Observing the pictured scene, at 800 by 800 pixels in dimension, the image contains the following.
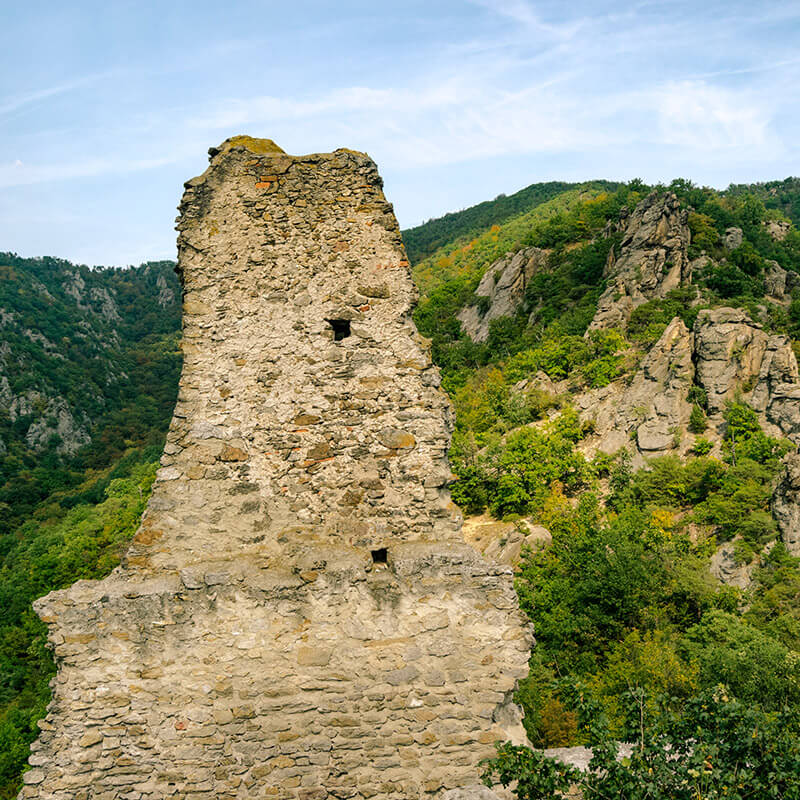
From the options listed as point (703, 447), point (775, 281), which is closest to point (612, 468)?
point (703, 447)

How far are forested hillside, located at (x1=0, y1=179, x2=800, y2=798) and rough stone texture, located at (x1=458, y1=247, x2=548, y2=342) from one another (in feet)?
0.61

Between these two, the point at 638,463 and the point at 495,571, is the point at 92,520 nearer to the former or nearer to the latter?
the point at 638,463

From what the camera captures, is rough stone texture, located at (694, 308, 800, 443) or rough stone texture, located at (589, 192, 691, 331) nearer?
rough stone texture, located at (694, 308, 800, 443)

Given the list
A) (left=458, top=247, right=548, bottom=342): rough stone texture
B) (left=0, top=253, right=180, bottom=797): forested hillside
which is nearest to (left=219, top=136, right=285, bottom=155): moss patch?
(left=0, top=253, right=180, bottom=797): forested hillside

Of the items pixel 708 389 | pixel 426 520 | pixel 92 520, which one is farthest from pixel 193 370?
pixel 92 520

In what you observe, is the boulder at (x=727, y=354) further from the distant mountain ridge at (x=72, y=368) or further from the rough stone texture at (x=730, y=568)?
the distant mountain ridge at (x=72, y=368)

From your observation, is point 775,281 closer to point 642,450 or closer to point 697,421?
point 697,421

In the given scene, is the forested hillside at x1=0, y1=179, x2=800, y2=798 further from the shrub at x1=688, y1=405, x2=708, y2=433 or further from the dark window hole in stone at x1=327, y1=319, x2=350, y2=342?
the dark window hole in stone at x1=327, y1=319, x2=350, y2=342

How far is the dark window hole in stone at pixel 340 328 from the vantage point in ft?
14.9

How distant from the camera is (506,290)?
48.0 m

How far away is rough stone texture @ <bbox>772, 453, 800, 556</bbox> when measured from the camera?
62.7 ft

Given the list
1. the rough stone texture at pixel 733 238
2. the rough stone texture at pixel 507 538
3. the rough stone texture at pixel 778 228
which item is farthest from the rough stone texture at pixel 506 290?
the rough stone texture at pixel 507 538

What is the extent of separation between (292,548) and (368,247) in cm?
240

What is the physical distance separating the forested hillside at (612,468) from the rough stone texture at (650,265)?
14cm
